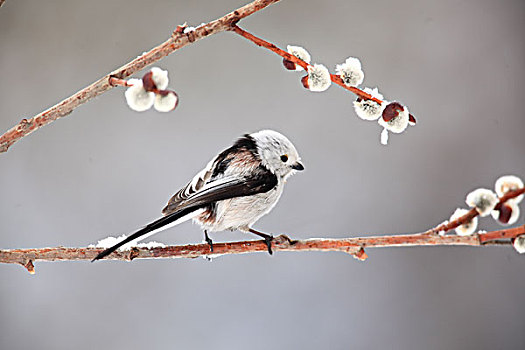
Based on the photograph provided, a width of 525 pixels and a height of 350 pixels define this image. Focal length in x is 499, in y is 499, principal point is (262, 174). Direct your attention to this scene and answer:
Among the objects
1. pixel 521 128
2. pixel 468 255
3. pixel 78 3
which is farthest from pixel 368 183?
pixel 78 3

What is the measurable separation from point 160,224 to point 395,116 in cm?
23

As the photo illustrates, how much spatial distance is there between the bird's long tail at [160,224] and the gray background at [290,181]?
23.3 inches

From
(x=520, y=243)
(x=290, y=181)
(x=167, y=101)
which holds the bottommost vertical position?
(x=520, y=243)

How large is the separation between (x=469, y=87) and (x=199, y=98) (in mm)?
650

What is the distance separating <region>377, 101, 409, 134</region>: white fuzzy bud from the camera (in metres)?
0.39

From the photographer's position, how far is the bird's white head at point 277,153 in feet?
1.92

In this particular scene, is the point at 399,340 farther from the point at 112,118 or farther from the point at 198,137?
the point at 112,118

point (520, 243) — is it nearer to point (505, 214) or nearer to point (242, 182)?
point (505, 214)

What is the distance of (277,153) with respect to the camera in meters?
0.59

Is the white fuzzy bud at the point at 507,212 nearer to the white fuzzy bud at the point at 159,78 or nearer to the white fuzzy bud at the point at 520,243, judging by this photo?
the white fuzzy bud at the point at 520,243

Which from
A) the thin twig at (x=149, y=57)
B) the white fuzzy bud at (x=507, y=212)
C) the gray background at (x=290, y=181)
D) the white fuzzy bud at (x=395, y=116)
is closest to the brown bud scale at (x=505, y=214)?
the white fuzzy bud at (x=507, y=212)

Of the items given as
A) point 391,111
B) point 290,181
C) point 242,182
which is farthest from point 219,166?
point 290,181

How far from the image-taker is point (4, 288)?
108 cm

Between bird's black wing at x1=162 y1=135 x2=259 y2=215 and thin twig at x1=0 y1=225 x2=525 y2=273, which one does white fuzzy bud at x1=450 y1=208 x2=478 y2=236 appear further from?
bird's black wing at x1=162 y1=135 x2=259 y2=215
